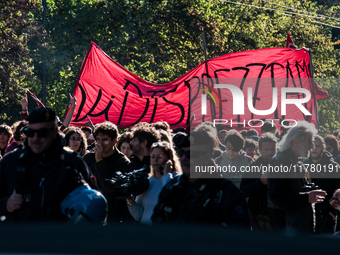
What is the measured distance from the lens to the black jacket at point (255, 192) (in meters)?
5.44

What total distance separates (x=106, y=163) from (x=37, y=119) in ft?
8.00

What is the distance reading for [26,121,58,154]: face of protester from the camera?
313 centimetres

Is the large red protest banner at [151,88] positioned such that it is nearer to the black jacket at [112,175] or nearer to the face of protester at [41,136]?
the black jacket at [112,175]

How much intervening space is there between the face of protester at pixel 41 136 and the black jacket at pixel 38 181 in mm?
31

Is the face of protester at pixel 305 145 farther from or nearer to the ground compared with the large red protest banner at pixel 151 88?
nearer to the ground

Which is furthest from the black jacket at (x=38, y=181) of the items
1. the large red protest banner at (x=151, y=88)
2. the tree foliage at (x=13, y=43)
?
the tree foliage at (x=13, y=43)

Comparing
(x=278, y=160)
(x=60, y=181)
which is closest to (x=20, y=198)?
(x=60, y=181)

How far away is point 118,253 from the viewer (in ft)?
4.55

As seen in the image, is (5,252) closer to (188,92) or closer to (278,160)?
(278,160)

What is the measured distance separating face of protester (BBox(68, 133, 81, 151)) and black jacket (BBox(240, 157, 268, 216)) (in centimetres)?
202

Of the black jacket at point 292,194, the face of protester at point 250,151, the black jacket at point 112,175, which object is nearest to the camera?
the black jacket at point 292,194

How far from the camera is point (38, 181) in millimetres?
3039

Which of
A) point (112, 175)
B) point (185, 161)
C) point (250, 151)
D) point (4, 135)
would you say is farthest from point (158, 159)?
Answer: point (4, 135)

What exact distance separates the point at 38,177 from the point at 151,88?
7.71 metres
